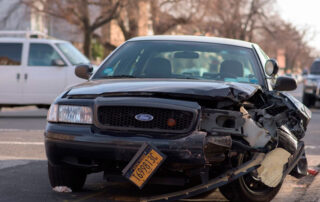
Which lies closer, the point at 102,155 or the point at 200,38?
the point at 102,155

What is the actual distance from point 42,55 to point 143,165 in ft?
38.8

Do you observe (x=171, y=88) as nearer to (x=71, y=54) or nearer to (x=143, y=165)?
(x=143, y=165)

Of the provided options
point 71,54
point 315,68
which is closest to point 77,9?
point 315,68

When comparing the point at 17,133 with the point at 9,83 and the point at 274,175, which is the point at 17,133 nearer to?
the point at 9,83

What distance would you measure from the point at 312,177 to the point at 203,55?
1808 millimetres

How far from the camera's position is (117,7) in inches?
1476

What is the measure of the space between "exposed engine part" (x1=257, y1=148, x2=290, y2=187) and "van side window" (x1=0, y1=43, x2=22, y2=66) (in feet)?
38.1

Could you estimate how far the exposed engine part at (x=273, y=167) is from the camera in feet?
18.6

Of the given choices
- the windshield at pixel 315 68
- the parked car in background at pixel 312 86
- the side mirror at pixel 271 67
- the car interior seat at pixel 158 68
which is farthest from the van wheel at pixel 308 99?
the car interior seat at pixel 158 68

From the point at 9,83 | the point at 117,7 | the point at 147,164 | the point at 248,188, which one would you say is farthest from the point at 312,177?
the point at 117,7

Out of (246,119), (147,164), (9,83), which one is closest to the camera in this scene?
(147,164)

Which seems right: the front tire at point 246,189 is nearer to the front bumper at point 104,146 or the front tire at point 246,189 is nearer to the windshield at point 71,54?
the front bumper at point 104,146

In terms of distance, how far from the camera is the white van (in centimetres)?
1630

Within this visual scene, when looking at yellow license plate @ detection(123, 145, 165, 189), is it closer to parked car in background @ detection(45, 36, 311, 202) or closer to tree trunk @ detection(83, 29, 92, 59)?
parked car in background @ detection(45, 36, 311, 202)
